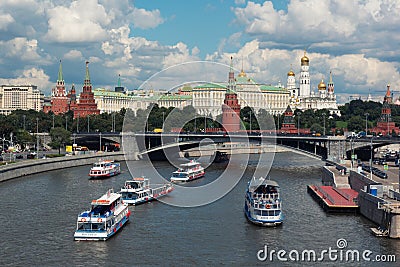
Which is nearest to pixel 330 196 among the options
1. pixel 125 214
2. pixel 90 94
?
pixel 125 214

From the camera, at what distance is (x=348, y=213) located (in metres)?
49.1

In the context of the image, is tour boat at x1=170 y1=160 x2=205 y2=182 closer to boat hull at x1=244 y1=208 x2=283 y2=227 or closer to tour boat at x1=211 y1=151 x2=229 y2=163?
boat hull at x1=244 y1=208 x2=283 y2=227

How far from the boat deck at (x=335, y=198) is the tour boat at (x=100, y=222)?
18.8 m

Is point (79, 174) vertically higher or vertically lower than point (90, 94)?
lower

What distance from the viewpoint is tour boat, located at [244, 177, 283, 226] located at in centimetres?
4400

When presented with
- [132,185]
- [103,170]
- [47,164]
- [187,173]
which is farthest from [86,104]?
[132,185]

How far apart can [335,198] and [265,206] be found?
1184 cm

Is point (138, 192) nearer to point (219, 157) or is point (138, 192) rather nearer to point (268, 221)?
point (268, 221)

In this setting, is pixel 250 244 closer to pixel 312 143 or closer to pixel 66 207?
pixel 66 207

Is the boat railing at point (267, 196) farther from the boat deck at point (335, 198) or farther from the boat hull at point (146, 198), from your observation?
the boat hull at point (146, 198)

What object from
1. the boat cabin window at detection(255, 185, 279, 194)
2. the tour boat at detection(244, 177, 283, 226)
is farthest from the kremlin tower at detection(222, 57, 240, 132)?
the tour boat at detection(244, 177, 283, 226)

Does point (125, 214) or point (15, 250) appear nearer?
point (15, 250)

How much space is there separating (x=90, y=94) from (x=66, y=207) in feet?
379

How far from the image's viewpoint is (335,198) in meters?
53.7
